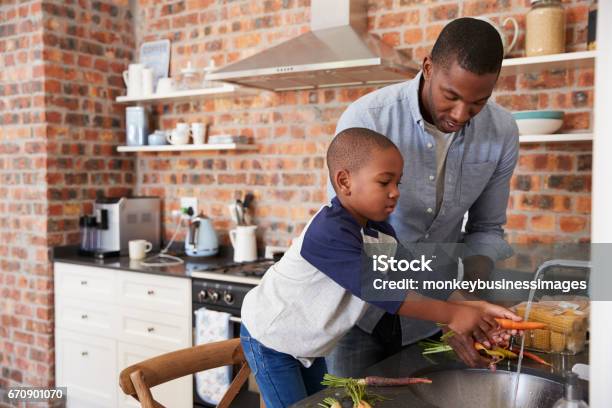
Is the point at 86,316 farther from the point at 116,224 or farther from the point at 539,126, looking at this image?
the point at 539,126

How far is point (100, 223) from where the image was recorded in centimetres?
355

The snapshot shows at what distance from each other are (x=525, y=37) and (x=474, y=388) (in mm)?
1834

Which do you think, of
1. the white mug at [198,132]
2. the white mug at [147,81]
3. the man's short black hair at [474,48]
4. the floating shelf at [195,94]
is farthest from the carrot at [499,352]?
the white mug at [147,81]

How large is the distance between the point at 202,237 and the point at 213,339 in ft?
2.73

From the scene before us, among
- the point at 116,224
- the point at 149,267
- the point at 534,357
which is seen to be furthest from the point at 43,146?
the point at 534,357

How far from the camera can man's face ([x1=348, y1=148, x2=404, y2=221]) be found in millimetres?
1223

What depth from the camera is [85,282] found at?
3.39 meters

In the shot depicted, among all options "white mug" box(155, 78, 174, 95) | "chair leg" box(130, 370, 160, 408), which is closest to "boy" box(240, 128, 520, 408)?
"chair leg" box(130, 370, 160, 408)

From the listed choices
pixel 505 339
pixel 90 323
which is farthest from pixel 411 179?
pixel 90 323

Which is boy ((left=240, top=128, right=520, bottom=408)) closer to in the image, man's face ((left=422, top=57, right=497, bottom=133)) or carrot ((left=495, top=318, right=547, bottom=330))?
carrot ((left=495, top=318, right=547, bottom=330))

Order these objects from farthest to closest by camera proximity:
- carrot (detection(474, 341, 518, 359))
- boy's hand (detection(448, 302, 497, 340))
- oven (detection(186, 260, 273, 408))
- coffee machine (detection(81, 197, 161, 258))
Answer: coffee machine (detection(81, 197, 161, 258)) < oven (detection(186, 260, 273, 408)) < carrot (detection(474, 341, 518, 359)) < boy's hand (detection(448, 302, 497, 340))

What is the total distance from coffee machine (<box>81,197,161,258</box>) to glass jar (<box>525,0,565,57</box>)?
245 centimetres

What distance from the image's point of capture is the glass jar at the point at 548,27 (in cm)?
243

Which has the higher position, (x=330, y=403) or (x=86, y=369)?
(x=330, y=403)
